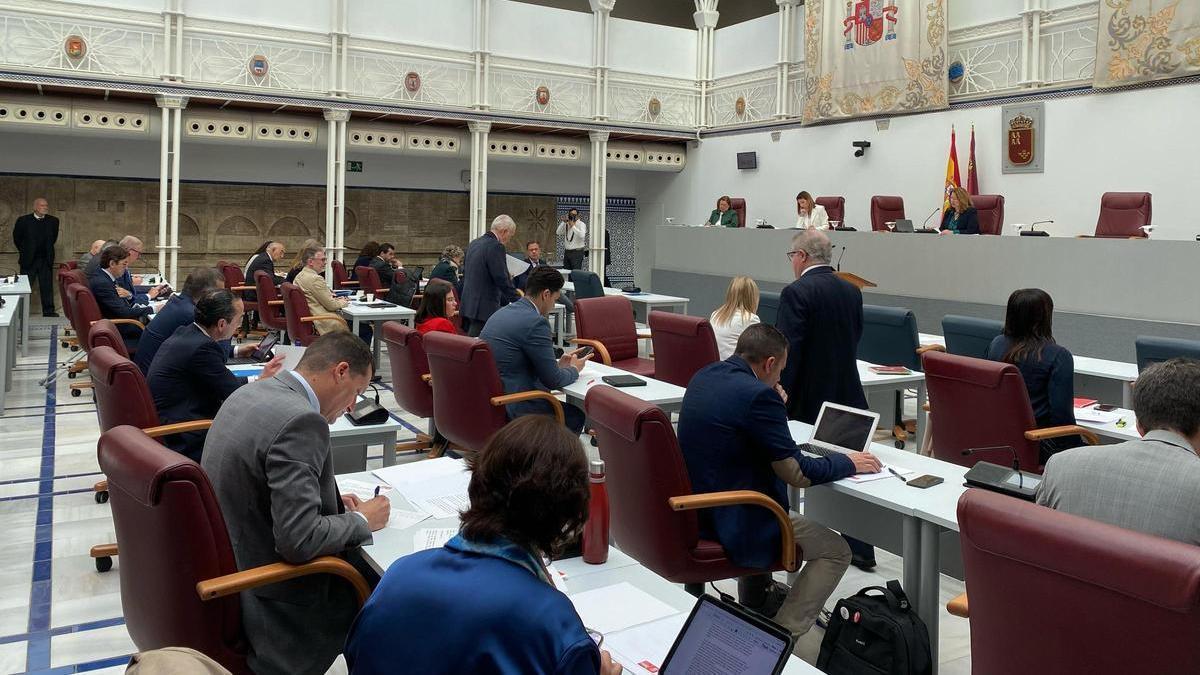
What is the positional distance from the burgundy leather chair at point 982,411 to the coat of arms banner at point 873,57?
9584 millimetres

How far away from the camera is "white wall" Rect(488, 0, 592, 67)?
49.2 ft

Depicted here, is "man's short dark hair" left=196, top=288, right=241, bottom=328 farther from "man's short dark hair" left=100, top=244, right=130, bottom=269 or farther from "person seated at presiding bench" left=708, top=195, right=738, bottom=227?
"person seated at presiding bench" left=708, top=195, right=738, bottom=227

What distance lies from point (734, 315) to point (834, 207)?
8376 millimetres

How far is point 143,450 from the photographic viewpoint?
227 centimetres

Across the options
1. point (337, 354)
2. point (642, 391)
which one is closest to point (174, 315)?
point (642, 391)

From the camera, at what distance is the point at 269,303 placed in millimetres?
9820

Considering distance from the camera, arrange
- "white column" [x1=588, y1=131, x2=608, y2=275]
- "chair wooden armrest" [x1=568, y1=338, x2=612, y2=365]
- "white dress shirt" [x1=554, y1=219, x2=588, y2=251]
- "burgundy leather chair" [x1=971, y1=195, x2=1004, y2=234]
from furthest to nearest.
A: 1. "white column" [x1=588, y1=131, x2=608, y2=275]
2. "white dress shirt" [x1=554, y1=219, x2=588, y2=251]
3. "burgundy leather chair" [x1=971, y1=195, x2=1004, y2=234]
4. "chair wooden armrest" [x1=568, y1=338, x2=612, y2=365]

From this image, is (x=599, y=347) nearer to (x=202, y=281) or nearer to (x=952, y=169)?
(x=202, y=281)

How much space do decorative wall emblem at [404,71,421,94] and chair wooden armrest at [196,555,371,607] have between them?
41.3 feet

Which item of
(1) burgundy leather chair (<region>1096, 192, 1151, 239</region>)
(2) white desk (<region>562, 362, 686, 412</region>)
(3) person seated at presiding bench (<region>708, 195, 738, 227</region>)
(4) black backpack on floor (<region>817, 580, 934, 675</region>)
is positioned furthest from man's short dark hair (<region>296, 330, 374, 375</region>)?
(3) person seated at presiding bench (<region>708, 195, 738, 227</region>)

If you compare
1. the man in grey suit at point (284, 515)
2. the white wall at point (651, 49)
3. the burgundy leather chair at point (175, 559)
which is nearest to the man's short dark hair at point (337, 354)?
the man in grey suit at point (284, 515)

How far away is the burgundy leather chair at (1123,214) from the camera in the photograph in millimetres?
9750

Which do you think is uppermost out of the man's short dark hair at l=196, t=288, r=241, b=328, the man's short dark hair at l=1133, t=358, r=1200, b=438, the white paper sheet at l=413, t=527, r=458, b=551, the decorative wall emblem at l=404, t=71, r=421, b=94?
the decorative wall emblem at l=404, t=71, r=421, b=94

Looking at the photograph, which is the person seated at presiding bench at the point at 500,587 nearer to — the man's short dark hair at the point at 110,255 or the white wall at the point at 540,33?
the man's short dark hair at the point at 110,255
